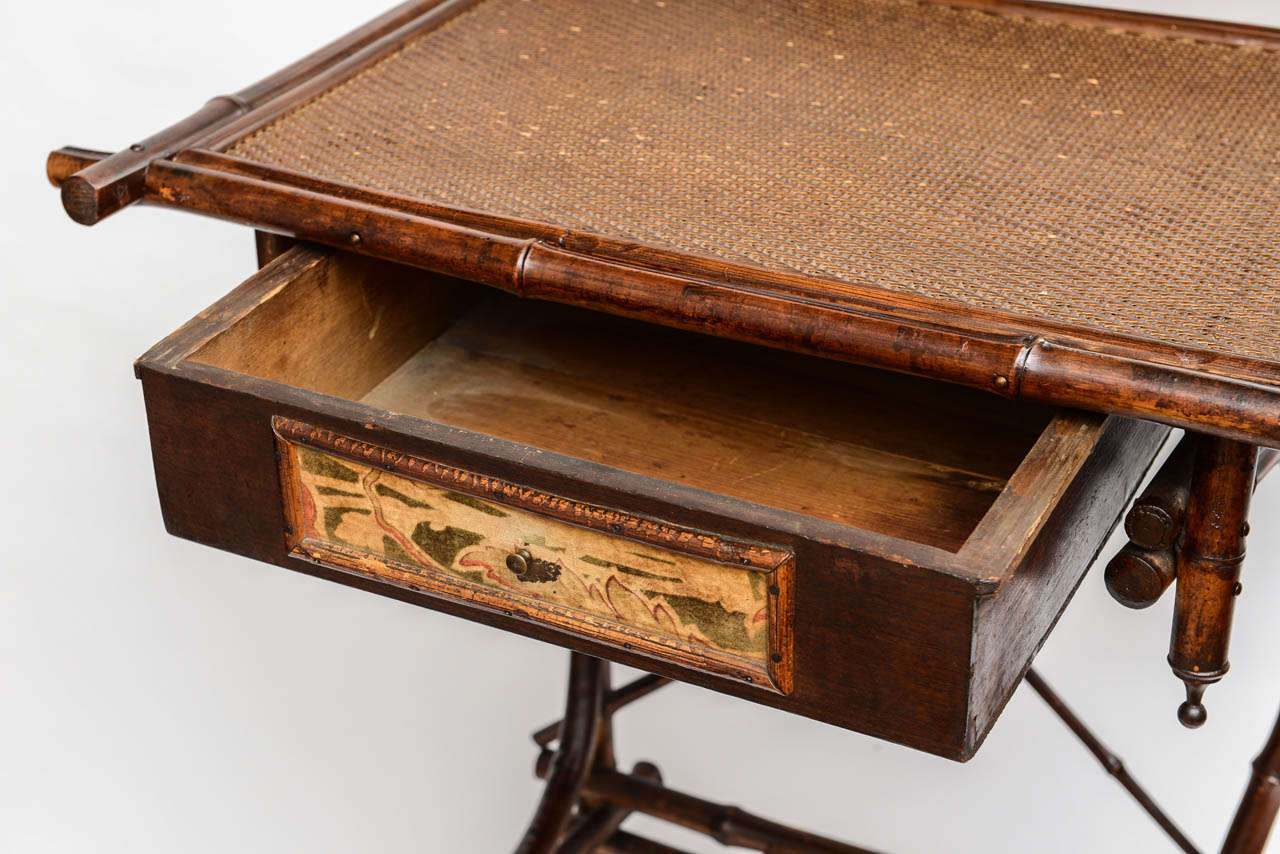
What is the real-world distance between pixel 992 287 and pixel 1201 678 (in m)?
0.31

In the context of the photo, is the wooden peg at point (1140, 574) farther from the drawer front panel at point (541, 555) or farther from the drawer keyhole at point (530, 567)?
the drawer keyhole at point (530, 567)

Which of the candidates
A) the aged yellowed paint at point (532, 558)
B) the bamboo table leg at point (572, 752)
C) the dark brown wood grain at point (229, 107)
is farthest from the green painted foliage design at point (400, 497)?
the bamboo table leg at point (572, 752)

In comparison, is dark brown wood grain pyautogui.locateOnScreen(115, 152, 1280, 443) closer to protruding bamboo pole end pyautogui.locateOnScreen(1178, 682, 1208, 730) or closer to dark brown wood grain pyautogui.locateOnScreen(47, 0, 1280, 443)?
dark brown wood grain pyautogui.locateOnScreen(47, 0, 1280, 443)

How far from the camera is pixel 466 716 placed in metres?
2.33

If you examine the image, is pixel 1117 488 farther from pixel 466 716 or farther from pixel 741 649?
pixel 466 716

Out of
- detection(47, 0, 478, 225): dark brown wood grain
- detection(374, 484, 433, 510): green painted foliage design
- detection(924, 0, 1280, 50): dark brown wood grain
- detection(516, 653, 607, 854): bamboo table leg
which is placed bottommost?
detection(516, 653, 607, 854): bamboo table leg

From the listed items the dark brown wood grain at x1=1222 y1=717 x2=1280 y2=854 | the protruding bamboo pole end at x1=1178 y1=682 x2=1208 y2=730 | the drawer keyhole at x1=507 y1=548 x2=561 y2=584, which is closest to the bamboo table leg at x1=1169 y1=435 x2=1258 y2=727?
the protruding bamboo pole end at x1=1178 y1=682 x2=1208 y2=730

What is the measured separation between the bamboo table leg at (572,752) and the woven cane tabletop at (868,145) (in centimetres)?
61

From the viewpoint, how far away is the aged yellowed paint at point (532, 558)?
125 centimetres

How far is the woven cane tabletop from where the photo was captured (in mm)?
1355

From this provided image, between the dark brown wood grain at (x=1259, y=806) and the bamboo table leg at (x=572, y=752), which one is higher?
the dark brown wood grain at (x=1259, y=806)

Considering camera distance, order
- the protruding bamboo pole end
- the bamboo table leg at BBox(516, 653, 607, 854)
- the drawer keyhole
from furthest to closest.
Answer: the bamboo table leg at BBox(516, 653, 607, 854) → the protruding bamboo pole end → the drawer keyhole

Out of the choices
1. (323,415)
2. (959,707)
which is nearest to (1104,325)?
(959,707)

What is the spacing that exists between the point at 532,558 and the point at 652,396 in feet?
0.98
